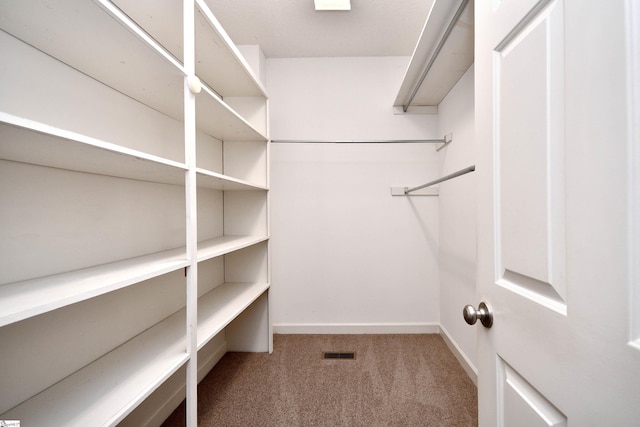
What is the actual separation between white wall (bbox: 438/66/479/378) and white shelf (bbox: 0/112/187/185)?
1.70 meters

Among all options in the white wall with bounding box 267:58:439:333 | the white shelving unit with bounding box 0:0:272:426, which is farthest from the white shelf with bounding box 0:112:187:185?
the white wall with bounding box 267:58:439:333

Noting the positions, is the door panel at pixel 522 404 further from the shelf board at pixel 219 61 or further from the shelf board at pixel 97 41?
the shelf board at pixel 219 61

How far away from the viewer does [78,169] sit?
87 centimetres

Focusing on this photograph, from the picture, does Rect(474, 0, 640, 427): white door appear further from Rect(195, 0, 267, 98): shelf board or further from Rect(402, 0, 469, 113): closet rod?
Rect(195, 0, 267, 98): shelf board

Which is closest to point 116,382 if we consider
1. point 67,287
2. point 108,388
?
point 108,388

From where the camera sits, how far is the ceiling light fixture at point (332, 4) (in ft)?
5.05

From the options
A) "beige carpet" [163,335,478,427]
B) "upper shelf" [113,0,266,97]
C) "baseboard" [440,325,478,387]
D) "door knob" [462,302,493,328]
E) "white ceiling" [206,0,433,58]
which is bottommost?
"beige carpet" [163,335,478,427]

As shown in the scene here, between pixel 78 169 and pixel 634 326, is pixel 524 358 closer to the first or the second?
pixel 634 326

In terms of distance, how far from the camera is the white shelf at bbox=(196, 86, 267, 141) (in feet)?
3.70

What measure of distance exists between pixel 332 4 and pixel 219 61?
826mm

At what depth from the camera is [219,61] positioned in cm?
139

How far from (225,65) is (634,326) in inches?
70.6

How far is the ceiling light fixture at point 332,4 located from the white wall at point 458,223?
90 cm

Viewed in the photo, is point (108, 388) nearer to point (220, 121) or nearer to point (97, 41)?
point (97, 41)
